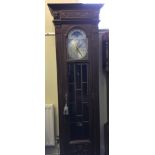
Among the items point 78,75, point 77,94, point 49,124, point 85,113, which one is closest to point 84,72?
point 78,75

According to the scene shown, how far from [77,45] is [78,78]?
1.10 feet

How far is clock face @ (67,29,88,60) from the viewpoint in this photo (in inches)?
89.7

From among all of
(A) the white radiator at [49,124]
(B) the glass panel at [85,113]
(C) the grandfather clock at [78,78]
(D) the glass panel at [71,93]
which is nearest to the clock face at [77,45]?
(C) the grandfather clock at [78,78]

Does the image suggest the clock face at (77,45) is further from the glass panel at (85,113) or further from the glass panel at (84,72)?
the glass panel at (85,113)

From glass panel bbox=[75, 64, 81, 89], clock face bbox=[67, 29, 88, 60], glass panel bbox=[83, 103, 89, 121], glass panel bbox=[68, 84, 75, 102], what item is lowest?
glass panel bbox=[83, 103, 89, 121]

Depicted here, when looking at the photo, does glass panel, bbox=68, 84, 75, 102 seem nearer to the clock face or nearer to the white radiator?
the clock face

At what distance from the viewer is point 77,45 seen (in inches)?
90.5

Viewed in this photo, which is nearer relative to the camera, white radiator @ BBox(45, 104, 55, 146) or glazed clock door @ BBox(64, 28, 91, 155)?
glazed clock door @ BBox(64, 28, 91, 155)

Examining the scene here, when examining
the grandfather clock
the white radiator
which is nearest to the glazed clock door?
the grandfather clock

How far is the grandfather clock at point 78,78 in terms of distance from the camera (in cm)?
222

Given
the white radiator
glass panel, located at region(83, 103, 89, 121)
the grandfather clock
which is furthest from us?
the white radiator
